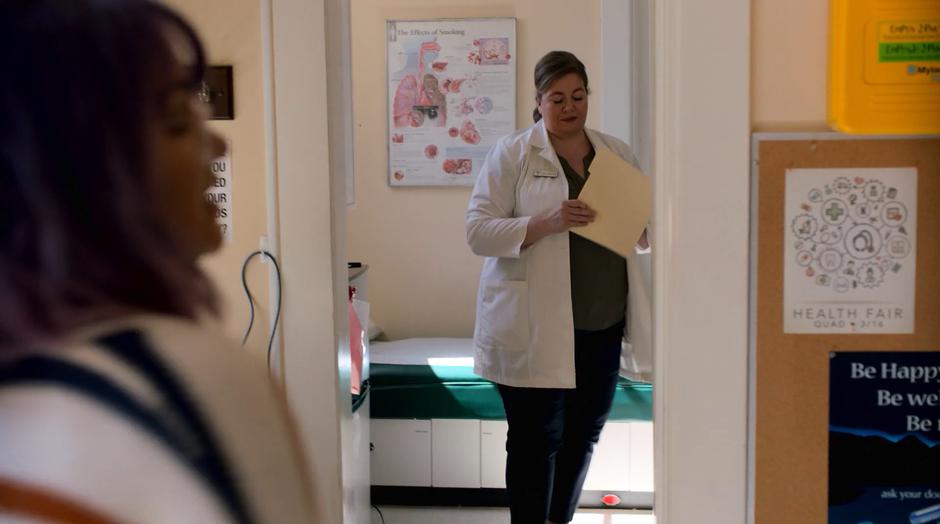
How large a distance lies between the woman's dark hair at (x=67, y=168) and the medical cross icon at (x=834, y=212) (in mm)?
1220

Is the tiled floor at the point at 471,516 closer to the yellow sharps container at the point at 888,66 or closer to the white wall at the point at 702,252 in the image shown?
the white wall at the point at 702,252

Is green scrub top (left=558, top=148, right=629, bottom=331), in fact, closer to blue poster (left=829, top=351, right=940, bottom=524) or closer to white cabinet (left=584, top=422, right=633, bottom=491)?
white cabinet (left=584, top=422, right=633, bottom=491)

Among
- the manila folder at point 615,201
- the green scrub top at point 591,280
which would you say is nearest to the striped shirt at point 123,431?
the manila folder at point 615,201

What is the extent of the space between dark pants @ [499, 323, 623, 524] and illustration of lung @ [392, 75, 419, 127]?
2.12m

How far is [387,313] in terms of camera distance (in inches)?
178

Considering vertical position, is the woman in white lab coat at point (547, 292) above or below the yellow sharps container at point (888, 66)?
below

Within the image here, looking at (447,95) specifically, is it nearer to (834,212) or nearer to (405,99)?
(405,99)

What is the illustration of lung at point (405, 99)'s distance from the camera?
4402 mm

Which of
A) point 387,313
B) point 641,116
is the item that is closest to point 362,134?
point 387,313

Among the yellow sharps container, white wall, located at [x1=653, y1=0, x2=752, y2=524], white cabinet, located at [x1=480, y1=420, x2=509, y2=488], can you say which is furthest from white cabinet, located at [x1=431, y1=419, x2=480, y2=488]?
the yellow sharps container

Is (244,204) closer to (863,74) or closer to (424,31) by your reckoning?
(863,74)

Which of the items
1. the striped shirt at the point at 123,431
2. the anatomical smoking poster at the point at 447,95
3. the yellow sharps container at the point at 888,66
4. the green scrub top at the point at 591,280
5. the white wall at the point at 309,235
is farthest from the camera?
the anatomical smoking poster at the point at 447,95

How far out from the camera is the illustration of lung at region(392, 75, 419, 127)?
440 centimetres

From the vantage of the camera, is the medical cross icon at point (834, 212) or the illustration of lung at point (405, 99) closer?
the medical cross icon at point (834, 212)
